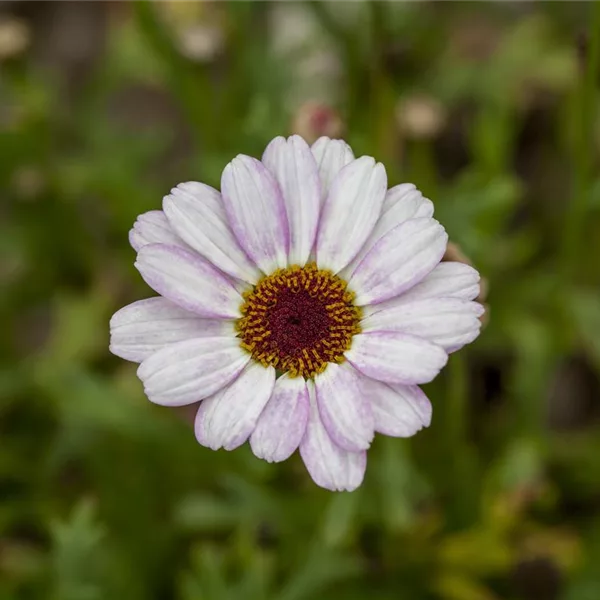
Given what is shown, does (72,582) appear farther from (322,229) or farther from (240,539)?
(322,229)

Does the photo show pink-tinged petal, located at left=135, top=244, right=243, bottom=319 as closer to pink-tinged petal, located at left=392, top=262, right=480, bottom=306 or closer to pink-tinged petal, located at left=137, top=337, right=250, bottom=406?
pink-tinged petal, located at left=137, top=337, right=250, bottom=406

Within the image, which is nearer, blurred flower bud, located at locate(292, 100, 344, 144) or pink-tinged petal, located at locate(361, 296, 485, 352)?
pink-tinged petal, located at locate(361, 296, 485, 352)

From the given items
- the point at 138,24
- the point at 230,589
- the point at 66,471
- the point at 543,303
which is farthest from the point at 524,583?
the point at 138,24

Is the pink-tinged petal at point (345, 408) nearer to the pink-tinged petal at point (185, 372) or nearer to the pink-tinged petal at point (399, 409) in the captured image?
the pink-tinged petal at point (399, 409)

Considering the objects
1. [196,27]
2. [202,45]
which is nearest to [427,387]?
[202,45]

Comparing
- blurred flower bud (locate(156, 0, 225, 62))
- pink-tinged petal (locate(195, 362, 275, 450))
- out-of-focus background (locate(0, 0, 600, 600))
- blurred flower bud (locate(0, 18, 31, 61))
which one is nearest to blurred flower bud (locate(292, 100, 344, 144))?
out-of-focus background (locate(0, 0, 600, 600))
